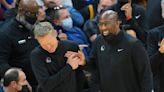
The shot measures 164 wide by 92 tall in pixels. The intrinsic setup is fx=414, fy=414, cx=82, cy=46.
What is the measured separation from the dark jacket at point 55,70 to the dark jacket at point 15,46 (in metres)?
0.77

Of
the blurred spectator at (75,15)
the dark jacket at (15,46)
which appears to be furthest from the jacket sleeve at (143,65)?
the blurred spectator at (75,15)

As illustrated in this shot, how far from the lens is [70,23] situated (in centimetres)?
543

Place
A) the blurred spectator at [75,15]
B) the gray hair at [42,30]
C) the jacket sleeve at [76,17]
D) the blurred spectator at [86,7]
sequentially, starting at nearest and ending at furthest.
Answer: the gray hair at [42,30]
the blurred spectator at [75,15]
the jacket sleeve at [76,17]
the blurred spectator at [86,7]

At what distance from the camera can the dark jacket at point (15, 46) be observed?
4.75 metres

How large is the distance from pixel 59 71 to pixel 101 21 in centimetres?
64

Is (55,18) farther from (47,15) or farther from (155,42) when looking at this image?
(155,42)

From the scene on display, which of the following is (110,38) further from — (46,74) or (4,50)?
(4,50)

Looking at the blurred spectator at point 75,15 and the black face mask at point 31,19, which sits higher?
the black face mask at point 31,19

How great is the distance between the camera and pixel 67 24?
5395mm

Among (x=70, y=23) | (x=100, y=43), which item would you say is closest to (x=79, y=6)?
(x=70, y=23)

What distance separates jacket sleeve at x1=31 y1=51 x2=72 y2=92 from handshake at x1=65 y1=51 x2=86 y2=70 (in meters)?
0.05

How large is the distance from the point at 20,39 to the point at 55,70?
0.92 m

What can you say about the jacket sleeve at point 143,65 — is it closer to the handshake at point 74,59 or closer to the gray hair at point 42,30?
the handshake at point 74,59

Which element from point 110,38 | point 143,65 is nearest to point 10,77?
point 110,38
